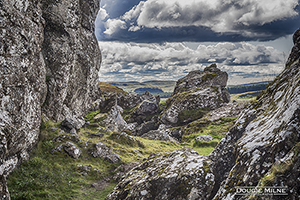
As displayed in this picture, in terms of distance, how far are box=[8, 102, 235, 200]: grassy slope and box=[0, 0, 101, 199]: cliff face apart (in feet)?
4.82

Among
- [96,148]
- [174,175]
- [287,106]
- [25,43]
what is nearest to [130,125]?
Answer: [96,148]

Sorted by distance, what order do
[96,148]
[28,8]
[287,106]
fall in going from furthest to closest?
[96,148]
[28,8]
[287,106]

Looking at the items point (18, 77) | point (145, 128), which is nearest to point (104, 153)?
point (18, 77)

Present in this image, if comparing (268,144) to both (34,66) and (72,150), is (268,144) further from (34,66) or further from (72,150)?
(34,66)

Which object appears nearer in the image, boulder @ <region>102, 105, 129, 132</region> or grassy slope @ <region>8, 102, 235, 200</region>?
grassy slope @ <region>8, 102, 235, 200</region>

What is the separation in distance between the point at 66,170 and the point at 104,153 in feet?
19.7

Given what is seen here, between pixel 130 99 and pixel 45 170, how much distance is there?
58.9 metres

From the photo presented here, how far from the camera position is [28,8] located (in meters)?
18.8

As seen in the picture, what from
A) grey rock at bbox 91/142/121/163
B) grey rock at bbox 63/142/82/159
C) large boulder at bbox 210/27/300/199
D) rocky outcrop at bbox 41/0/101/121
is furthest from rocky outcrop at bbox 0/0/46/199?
large boulder at bbox 210/27/300/199

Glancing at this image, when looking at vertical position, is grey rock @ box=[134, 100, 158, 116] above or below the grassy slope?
below

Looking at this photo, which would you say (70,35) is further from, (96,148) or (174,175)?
(174,175)

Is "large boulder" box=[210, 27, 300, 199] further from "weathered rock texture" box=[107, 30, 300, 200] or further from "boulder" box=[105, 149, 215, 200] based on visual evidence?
"boulder" box=[105, 149, 215, 200]

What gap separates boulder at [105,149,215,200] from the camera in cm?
988

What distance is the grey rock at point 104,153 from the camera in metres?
23.1
